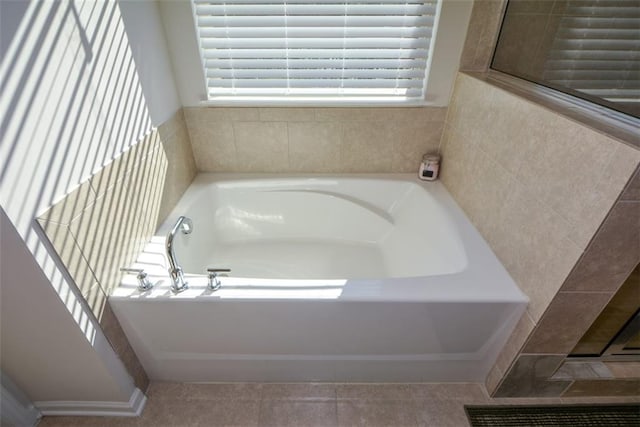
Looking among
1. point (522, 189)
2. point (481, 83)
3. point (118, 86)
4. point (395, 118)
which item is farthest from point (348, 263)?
point (118, 86)

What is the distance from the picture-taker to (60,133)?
861 mm

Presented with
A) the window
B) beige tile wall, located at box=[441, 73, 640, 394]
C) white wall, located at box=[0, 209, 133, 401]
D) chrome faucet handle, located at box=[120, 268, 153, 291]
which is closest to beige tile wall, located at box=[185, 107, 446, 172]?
beige tile wall, located at box=[441, 73, 640, 394]

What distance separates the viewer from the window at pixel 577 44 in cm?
120

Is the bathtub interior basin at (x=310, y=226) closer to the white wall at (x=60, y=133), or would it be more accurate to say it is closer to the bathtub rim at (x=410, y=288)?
the bathtub rim at (x=410, y=288)

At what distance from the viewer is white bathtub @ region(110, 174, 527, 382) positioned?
1.09m

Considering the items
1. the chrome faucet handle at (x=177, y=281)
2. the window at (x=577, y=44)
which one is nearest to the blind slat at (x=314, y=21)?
the window at (x=577, y=44)

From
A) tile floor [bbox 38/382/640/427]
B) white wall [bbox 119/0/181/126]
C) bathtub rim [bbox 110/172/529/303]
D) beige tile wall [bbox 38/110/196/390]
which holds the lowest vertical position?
tile floor [bbox 38/382/640/427]

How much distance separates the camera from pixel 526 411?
4.17 feet

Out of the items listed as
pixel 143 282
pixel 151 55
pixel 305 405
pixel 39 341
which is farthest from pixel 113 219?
pixel 305 405

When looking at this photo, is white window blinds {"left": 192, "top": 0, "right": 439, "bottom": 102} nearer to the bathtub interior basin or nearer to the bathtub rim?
the bathtub interior basin

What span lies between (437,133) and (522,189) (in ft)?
2.41

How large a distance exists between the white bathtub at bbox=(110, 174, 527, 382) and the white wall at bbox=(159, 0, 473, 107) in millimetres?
470

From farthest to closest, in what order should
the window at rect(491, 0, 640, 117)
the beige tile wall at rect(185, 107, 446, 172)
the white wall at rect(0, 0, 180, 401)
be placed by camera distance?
1. the beige tile wall at rect(185, 107, 446, 172)
2. the window at rect(491, 0, 640, 117)
3. the white wall at rect(0, 0, 180, 401)

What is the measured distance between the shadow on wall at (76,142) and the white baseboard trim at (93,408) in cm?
45
